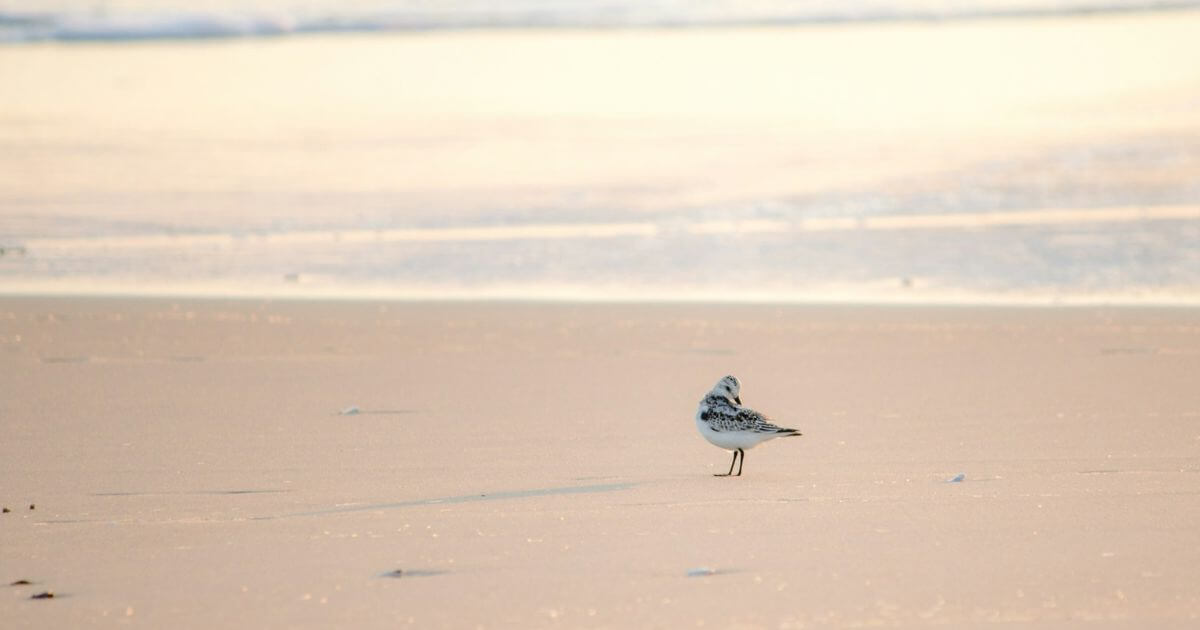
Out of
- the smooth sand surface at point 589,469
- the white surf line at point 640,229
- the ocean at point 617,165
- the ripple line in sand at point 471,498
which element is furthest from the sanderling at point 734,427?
the white surf line at point 640,229

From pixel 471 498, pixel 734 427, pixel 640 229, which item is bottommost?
pixel 471 498

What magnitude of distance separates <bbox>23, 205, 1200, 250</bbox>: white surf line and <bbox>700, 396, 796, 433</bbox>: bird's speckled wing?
8.89 meters

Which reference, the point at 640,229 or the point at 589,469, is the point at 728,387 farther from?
the point at 640,229

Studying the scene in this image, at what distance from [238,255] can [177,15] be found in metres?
24.5

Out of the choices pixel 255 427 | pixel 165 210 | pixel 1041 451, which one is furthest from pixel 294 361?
pixel 165 210

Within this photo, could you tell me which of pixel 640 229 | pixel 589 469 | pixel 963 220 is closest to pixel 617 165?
pixel 640 229

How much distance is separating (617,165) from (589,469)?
12.7 m

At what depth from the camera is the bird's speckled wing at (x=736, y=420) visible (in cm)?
794

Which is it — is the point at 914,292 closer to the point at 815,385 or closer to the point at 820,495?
the point at 815,385

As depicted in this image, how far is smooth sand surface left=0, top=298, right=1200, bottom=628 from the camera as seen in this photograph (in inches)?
233

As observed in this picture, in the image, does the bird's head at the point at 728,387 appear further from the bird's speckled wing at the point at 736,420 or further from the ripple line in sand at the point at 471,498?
the ripple line in sand at the point at 471,498

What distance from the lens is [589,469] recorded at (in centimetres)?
812

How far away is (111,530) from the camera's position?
22.5ft

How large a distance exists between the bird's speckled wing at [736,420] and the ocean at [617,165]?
6001 mm
